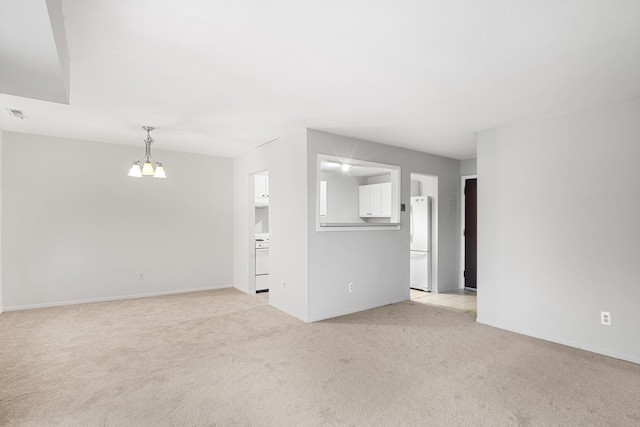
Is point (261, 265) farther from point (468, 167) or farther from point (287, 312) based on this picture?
point (468, 167)

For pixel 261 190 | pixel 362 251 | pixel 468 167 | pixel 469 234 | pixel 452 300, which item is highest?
pixel 468 167

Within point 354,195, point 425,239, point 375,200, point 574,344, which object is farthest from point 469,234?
point 574,344

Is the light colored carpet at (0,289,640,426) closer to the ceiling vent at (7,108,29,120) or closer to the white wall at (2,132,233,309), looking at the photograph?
the white wall at (2,132,233,309)

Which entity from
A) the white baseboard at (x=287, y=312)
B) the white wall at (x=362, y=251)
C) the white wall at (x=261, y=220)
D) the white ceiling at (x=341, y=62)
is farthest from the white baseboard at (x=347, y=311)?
the white wall at (x=261, y=220)

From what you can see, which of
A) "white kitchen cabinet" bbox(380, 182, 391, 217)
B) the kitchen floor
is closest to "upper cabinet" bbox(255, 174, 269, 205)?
"white kitchen cabinet" bbox(380, 182, 391, 217)

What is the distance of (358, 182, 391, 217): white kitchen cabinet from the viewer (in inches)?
273

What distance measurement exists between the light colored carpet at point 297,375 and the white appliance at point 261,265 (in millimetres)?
1695

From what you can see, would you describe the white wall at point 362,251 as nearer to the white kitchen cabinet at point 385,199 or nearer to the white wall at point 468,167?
the white wall at point 468,167

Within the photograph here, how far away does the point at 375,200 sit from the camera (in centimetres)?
719

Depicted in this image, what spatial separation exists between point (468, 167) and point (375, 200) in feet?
6.28

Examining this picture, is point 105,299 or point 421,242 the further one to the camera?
point 421,242

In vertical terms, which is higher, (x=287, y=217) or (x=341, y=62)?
(x=341, y=62)

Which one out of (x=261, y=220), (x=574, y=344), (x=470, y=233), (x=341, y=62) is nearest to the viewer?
(x=341, y=62)

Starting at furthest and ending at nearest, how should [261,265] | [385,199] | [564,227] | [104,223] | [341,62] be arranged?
[385,199]
[261,265]
[104,223]
[564,227]
[341,62]
